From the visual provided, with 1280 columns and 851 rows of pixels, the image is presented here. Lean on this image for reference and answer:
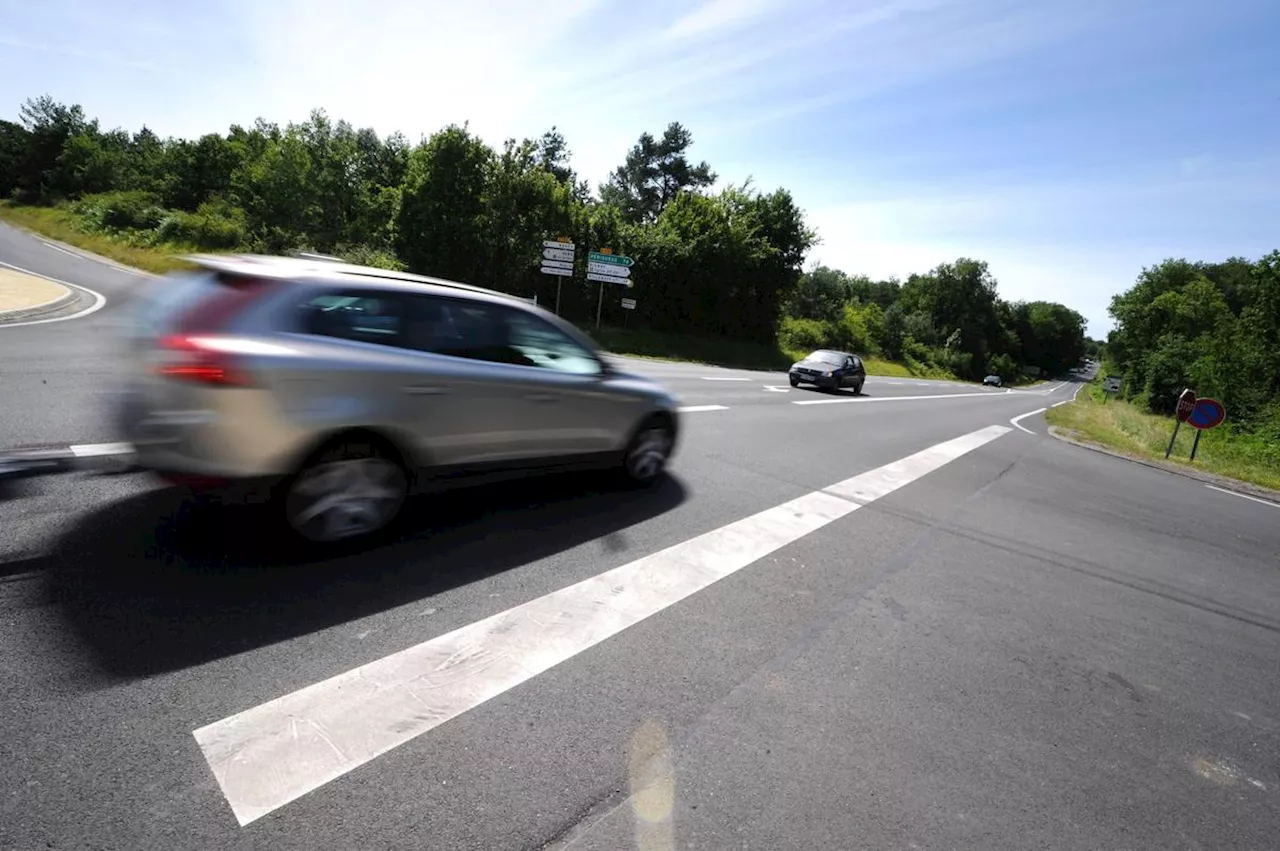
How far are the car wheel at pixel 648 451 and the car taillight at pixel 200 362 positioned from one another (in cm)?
318

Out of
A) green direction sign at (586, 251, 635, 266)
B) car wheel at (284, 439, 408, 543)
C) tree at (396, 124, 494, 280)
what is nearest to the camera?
car wheel at (284, 439, 408, 543)

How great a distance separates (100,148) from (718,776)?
85.4m

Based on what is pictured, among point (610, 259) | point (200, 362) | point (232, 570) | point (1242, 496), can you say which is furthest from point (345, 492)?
point (610, 259)

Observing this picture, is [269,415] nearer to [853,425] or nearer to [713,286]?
[853,425]

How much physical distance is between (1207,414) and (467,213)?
88.9 ft

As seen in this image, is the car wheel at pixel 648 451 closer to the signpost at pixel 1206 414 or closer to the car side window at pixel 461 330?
the car side window at pixel 461 330

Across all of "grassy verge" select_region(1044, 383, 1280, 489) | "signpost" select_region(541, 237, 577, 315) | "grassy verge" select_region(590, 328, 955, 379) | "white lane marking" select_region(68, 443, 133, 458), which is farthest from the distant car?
"white lane marking" select_region(68, 443, 133, 458)

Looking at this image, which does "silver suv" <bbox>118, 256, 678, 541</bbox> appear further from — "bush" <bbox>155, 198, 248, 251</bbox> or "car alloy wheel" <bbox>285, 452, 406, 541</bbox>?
"bush" <bbox>155, 198, 248, 251</bbox>

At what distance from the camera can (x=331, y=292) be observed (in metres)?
3.53

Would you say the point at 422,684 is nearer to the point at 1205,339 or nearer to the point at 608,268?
the point at 608,268

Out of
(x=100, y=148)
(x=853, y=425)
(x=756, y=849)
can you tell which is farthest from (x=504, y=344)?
(x=100, y=148)

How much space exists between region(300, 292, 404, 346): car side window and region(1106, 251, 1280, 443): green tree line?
3501 centimetres

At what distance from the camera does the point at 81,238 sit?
3862cm

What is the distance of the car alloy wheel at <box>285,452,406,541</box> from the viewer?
11.2 feet
